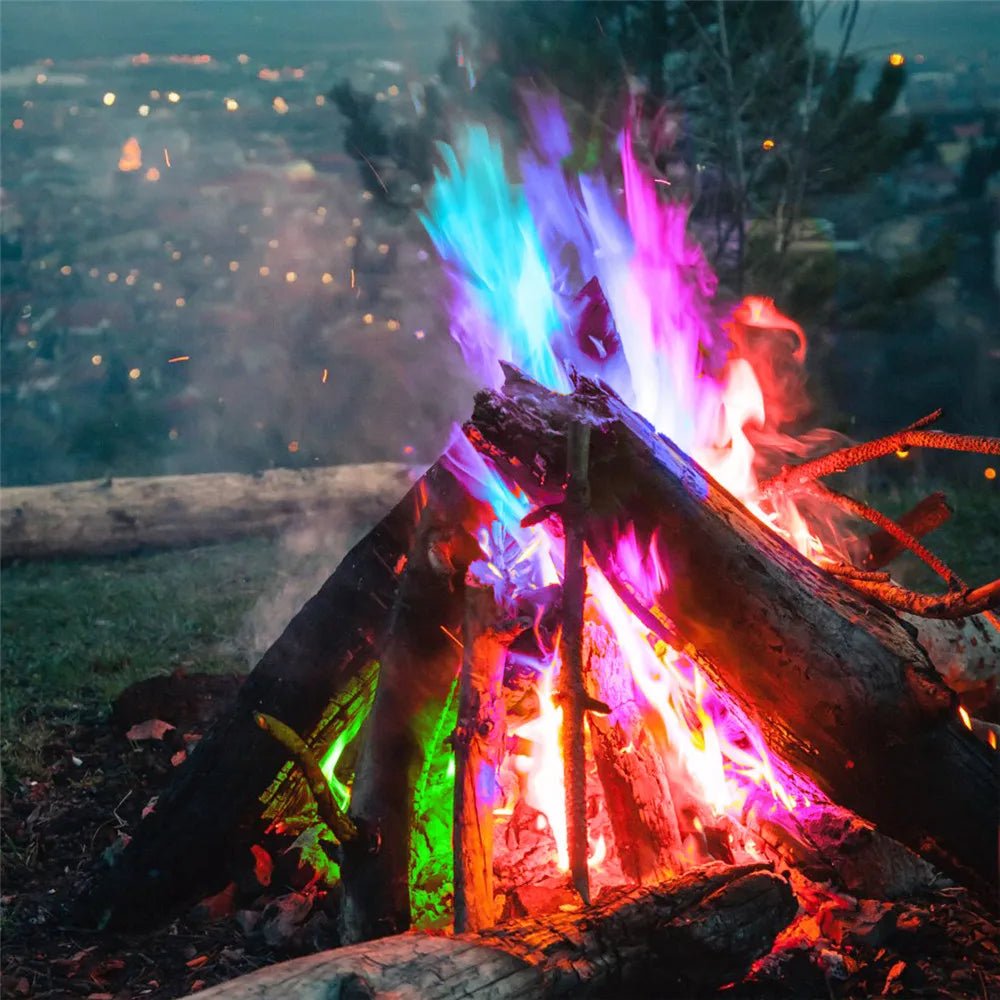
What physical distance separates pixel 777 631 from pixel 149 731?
2.73 meters

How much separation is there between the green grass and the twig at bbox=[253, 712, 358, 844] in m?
2.03

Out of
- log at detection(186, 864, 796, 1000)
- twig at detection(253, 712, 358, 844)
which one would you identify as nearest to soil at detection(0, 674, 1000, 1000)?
log at detection(186, 864, 796, 1000)

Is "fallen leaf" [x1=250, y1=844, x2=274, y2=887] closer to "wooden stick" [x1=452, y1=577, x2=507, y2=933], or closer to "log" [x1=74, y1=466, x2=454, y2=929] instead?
"log" [x1=74, y1=466, x2=454, y2=929]

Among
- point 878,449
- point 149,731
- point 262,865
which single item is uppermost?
point 878,449

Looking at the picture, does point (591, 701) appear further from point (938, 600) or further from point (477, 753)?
point (938, 600)

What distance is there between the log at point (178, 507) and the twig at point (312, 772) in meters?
5.91

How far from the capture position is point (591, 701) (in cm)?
243

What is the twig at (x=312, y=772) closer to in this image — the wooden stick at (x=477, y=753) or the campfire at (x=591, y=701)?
the campfire at (x=591, y=701)

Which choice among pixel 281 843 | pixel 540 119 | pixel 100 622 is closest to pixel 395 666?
pixel 281 843

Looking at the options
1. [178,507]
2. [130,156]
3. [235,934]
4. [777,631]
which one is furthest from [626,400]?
[130,156]

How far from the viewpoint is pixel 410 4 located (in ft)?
41.9

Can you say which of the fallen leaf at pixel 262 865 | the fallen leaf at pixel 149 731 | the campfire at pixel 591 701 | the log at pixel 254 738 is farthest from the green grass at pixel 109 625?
the campfire at pixel 591 701

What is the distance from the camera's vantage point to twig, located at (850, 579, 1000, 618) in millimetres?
2305

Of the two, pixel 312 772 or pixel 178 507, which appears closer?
pixel 312 772
